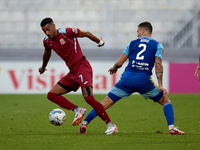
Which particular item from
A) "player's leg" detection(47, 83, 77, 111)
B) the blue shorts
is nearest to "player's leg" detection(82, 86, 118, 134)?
the blue shorts

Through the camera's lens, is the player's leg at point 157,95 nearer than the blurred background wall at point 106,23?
Yes

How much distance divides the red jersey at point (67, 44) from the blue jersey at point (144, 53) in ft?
2.80

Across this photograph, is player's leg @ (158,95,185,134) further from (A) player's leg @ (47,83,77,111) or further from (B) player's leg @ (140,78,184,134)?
(A) player's leg @ (47,83,77,111)

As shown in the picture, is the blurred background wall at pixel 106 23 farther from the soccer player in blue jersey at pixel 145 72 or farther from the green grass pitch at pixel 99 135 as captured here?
the soccer player in blue jersey at pixel 145 72

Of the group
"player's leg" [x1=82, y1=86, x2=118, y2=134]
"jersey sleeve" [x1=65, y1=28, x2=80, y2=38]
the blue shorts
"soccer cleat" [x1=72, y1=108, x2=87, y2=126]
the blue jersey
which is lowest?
"soccer cleat" [x1=72, y1=108, x2=87, y2=126]

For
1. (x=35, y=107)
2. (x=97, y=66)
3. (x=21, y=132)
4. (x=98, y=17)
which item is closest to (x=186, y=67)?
(x=97, y=66)

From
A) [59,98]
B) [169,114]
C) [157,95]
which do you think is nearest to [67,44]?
[59,98]

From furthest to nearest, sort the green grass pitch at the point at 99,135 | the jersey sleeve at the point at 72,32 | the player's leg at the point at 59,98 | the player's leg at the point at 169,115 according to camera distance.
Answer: the player's leg at the point at 59,98 < the jersey sleeve at the point at 72,32 < the player's leg at the point at 169,115 < the green grass pitch at the point at 99,135

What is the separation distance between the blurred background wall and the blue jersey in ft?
35.5

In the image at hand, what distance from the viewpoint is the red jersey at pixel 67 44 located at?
5.69 m

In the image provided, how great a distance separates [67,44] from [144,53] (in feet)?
4.09

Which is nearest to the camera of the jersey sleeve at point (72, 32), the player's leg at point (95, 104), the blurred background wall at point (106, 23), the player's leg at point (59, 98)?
the player's leg at point (95, 104)

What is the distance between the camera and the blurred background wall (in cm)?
1650

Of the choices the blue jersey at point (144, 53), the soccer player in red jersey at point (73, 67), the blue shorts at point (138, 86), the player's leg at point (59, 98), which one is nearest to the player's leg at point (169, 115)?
the blue shorts at point (138, 86)
